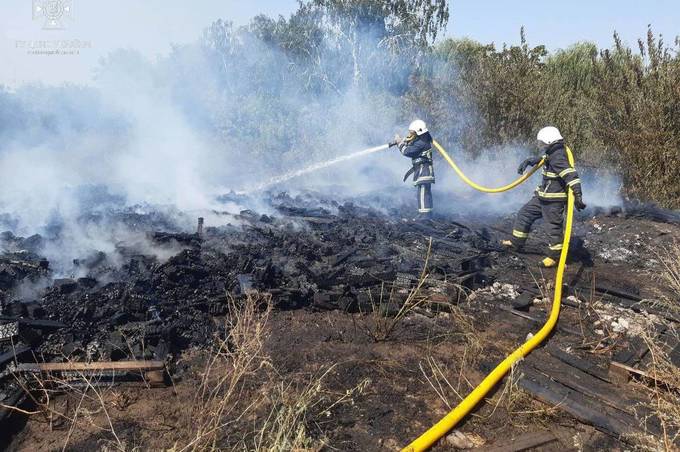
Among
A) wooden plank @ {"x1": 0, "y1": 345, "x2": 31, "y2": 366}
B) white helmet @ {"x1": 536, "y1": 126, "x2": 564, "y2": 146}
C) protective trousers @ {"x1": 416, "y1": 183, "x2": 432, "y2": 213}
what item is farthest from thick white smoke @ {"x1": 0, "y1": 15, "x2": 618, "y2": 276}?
wooden plank @ {"x1": 0, "y1": 345, "x2": 31, "y2": 366}

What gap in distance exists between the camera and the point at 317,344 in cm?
473

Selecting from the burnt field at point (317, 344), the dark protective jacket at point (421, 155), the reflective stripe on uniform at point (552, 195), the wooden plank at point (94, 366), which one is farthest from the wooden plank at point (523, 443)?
the dark protective jacket at point (421, 155)

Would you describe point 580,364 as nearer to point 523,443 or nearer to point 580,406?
point 580,406

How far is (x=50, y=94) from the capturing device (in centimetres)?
1783

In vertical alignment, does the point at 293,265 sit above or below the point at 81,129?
below

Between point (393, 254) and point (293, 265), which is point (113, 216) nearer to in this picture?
point (293, 265)

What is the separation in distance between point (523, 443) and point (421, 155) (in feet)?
23.0

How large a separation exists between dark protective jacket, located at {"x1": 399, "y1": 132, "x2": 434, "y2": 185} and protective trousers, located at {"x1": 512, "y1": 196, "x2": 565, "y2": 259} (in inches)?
92.6

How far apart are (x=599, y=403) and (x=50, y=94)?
68.1 feet

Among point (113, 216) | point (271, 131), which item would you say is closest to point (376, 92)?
point (271, 131)

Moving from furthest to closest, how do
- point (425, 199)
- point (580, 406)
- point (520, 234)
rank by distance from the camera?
point (425, 199) → point (520, 234) → point (580, 406)

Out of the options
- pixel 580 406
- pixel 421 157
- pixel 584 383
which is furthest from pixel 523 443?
pixel 421 157

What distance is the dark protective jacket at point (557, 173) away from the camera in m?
6.87

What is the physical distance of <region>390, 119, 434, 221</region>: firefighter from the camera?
9.50 m
